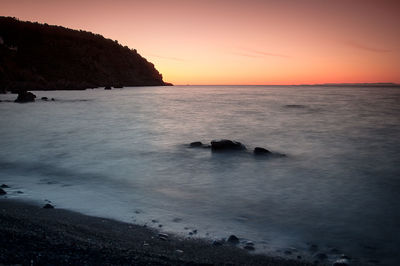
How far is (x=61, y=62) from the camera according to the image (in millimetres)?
106250

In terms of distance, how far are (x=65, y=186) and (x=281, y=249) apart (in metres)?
6.01

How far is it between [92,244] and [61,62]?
11409cm

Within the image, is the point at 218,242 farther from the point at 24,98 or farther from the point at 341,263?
the point at 24,98

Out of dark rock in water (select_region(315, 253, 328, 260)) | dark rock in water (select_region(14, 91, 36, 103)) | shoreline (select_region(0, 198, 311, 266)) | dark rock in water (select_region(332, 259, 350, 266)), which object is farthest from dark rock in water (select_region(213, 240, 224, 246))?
dark rock in water (select_region(14, 91, 36, 103))

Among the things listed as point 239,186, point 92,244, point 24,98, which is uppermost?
point 24,98

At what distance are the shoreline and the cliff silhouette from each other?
6805 centimetres

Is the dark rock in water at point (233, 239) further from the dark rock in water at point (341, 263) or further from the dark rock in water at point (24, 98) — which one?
the dark rock in water at point (24, 98)

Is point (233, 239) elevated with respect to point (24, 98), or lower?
lower

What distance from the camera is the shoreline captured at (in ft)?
11.3

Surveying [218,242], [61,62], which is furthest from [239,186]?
[61,62]

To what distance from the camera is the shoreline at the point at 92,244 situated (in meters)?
3.44

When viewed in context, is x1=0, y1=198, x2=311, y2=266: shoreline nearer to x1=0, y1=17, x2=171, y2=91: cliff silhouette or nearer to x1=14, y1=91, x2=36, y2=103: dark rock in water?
x1=14, y1=91, x2=36, y2=103: dark rock in water

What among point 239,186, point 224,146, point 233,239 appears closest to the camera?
point 233,239

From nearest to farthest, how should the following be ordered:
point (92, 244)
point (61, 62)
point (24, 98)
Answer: point (92, 244) → point (24, 98) → point (61, 62)
